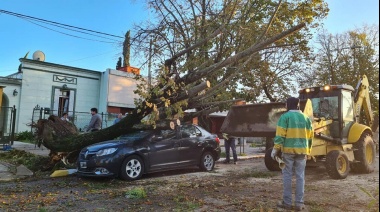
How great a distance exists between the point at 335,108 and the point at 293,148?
4.90 metres

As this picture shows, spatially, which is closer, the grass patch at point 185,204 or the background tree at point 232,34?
the grass patch at point 185,204

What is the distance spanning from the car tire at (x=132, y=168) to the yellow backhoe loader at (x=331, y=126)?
2.91 metres

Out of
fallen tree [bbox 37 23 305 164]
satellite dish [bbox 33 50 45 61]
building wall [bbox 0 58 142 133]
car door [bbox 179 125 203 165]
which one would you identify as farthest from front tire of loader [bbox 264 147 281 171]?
satellite dish [bbox 33 50 45 61]

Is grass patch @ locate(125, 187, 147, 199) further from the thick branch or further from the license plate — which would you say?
the thick branch

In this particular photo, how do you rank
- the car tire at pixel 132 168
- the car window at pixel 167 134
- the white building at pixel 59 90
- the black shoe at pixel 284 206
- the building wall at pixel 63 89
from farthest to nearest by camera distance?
1. the building wall at pixel 63 89
2. the white building at pixel 59 90
3. the car window at pixel 167 134
4. the car tire at pixel 132 168
5. the black shoe at pixel 284 206

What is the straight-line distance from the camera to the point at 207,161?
10.5 meters

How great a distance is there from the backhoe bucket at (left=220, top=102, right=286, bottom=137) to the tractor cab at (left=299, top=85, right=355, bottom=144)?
1.08 metres

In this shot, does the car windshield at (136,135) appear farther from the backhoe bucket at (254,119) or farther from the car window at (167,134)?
the backhoe bucket at (254,119)

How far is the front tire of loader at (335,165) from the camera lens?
8805mm

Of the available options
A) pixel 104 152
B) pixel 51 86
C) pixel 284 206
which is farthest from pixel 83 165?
pixel 51 86

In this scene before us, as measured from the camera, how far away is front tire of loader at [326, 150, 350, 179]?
8.80 metres

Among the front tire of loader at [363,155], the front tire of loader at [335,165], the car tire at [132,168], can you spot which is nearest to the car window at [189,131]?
the car tire at [132,168]

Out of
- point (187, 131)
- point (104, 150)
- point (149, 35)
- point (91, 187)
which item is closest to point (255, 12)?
point (149, 35)

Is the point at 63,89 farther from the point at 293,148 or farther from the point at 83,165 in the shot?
the point at 293,148
